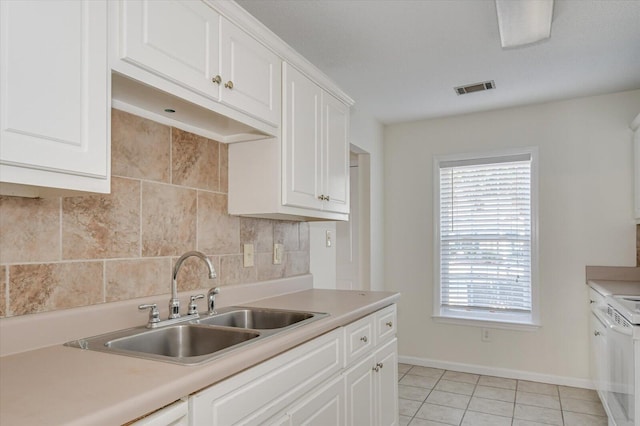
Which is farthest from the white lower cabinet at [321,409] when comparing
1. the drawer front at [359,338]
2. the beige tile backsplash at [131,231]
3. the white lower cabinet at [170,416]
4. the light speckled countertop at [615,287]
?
the light speckled countertop at [615,287]

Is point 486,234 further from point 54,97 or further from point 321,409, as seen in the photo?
point 54,97

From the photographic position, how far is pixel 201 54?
62.4 inches

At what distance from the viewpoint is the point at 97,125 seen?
3.92 ft

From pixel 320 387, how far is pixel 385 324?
0.88 meters

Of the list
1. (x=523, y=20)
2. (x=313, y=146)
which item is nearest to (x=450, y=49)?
(x=523, y=20)

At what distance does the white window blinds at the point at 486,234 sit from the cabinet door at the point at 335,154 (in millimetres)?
1801

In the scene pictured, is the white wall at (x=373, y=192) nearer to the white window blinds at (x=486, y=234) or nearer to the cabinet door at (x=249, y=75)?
the white window blinds at (x=486, y=234)

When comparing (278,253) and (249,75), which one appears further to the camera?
(278,253)

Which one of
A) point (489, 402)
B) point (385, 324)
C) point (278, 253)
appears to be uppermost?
point (278, 253)

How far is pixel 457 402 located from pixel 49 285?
299 centimetres

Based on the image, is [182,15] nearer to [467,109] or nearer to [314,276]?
[314,276]

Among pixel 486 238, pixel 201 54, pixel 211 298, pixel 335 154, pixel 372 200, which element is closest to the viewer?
pixel 201 54

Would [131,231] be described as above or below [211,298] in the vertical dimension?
above

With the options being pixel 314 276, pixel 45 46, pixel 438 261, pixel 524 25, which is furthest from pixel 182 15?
pixel 438 261
